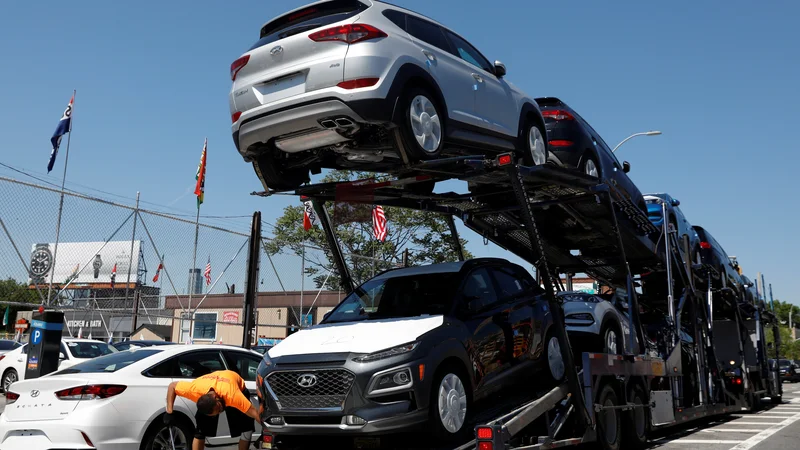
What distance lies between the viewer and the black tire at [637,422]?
325 inches

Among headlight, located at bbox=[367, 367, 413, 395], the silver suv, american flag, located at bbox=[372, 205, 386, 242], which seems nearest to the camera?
headlight, located at bbox=[367, 367, 413, 395]

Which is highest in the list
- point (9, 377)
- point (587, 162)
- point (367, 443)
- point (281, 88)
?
point (587, 162)

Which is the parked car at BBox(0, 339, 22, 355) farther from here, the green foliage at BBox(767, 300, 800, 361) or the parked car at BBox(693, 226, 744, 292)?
the green foliage at BBox(767, 300, 800, 361)

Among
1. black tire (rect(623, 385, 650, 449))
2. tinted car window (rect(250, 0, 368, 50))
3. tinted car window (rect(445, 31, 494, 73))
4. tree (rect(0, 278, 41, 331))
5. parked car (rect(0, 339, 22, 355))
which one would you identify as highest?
tinted car window (rect(445, 31, 494, 73))

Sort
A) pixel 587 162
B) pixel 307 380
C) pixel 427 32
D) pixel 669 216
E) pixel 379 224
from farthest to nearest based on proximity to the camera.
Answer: pixel 379 224 < pixel 669 216 < pixel 587 162 < pixel 427 32 < pixel 307 380

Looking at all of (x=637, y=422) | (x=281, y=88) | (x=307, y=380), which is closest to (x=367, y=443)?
(x=307, y=380)

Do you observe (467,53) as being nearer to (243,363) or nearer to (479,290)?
(479,290)

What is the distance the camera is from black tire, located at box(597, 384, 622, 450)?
24.4 feet

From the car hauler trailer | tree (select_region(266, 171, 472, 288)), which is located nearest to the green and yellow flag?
tree (select_region(266, 171, 472, 288))

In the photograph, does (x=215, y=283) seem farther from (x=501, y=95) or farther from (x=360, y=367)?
(x=360, y=367)

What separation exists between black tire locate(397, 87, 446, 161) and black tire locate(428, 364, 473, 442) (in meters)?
1.88

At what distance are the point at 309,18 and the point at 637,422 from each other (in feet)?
19.9

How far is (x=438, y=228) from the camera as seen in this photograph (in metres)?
33.2

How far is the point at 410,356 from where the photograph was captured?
208 inches
